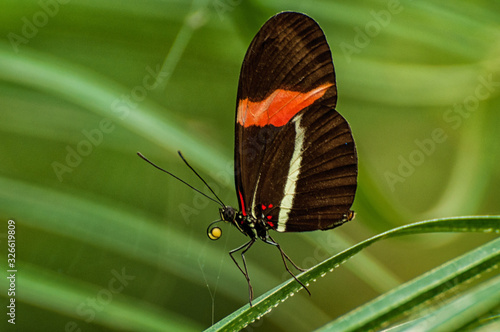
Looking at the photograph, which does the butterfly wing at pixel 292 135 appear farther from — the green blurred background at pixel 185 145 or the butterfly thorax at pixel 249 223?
the green blurred background at pixel 185 145

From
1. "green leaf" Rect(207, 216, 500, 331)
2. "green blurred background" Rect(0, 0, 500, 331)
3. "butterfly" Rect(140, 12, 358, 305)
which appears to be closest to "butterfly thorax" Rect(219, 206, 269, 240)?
"butterfly" Rect(140, 12, 358, 305)

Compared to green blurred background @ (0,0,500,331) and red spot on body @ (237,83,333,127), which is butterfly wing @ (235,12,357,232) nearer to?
red spot on body @ (237,83,333,127)

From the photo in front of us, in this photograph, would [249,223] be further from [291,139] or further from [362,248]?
[362,248]

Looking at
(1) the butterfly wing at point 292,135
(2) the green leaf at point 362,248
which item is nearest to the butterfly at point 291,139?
(1) the butterfly wing at point 292,135

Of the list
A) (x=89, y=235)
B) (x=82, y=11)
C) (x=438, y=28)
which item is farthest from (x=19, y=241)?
(x=438, y=28)

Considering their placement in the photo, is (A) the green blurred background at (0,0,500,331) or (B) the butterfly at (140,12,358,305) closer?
(B) the butterfly at (140,12,358,305)

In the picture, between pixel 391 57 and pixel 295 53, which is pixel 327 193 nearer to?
pixel 295 53

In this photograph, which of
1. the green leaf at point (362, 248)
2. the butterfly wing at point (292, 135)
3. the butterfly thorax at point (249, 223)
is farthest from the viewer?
the butterfly thorax at point (249, 223)

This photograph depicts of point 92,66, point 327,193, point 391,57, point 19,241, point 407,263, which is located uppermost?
point 92,66
